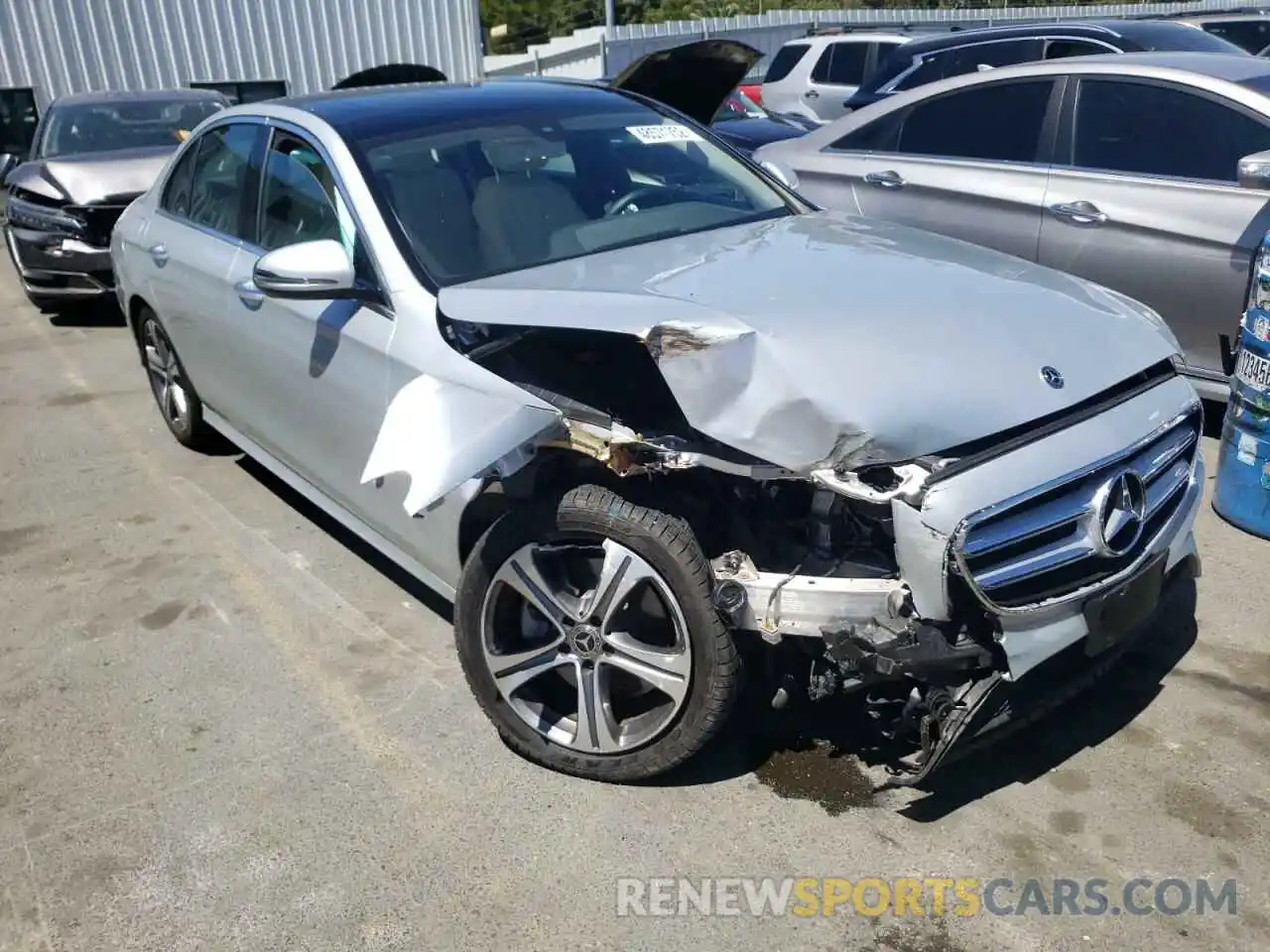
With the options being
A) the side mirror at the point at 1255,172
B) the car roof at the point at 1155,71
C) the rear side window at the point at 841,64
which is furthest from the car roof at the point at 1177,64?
the rear side window at the point at 841,64

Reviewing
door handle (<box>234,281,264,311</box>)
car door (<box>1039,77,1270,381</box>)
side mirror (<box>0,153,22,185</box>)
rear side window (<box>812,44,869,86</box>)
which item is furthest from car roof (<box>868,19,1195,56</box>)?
side mirror (<box>0,153,22,185</box>)

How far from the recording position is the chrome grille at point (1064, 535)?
243 centimetres

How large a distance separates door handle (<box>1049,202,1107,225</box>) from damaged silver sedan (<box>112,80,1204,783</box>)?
185 centimetres

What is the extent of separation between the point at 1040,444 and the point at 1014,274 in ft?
2.60

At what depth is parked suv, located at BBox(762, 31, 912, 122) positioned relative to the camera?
1389cm

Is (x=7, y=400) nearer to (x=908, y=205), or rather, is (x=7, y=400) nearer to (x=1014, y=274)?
(x=908, y=205)

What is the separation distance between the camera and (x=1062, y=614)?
2.53m

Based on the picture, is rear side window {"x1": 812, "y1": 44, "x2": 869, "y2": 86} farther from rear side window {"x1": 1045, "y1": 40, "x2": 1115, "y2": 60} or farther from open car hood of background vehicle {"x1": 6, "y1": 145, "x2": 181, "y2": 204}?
open car hood of background vehicle {"x1": 6, "y1": 145, "x2": 181, "y2": 204}

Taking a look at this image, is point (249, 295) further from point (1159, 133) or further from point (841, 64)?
point (841, 64)

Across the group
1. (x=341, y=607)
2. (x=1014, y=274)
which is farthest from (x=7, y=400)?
(x=1014, y=274)

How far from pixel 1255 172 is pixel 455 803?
365 centimetres

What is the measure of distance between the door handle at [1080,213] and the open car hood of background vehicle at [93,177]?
660 centimetres

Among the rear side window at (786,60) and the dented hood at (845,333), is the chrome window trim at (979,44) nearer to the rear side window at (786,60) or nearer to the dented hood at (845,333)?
the rear side window at (786,60)

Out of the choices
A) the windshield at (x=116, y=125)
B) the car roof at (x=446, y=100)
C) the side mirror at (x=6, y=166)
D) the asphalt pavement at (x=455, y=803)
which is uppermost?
the car roof at (x=446, y=100)
